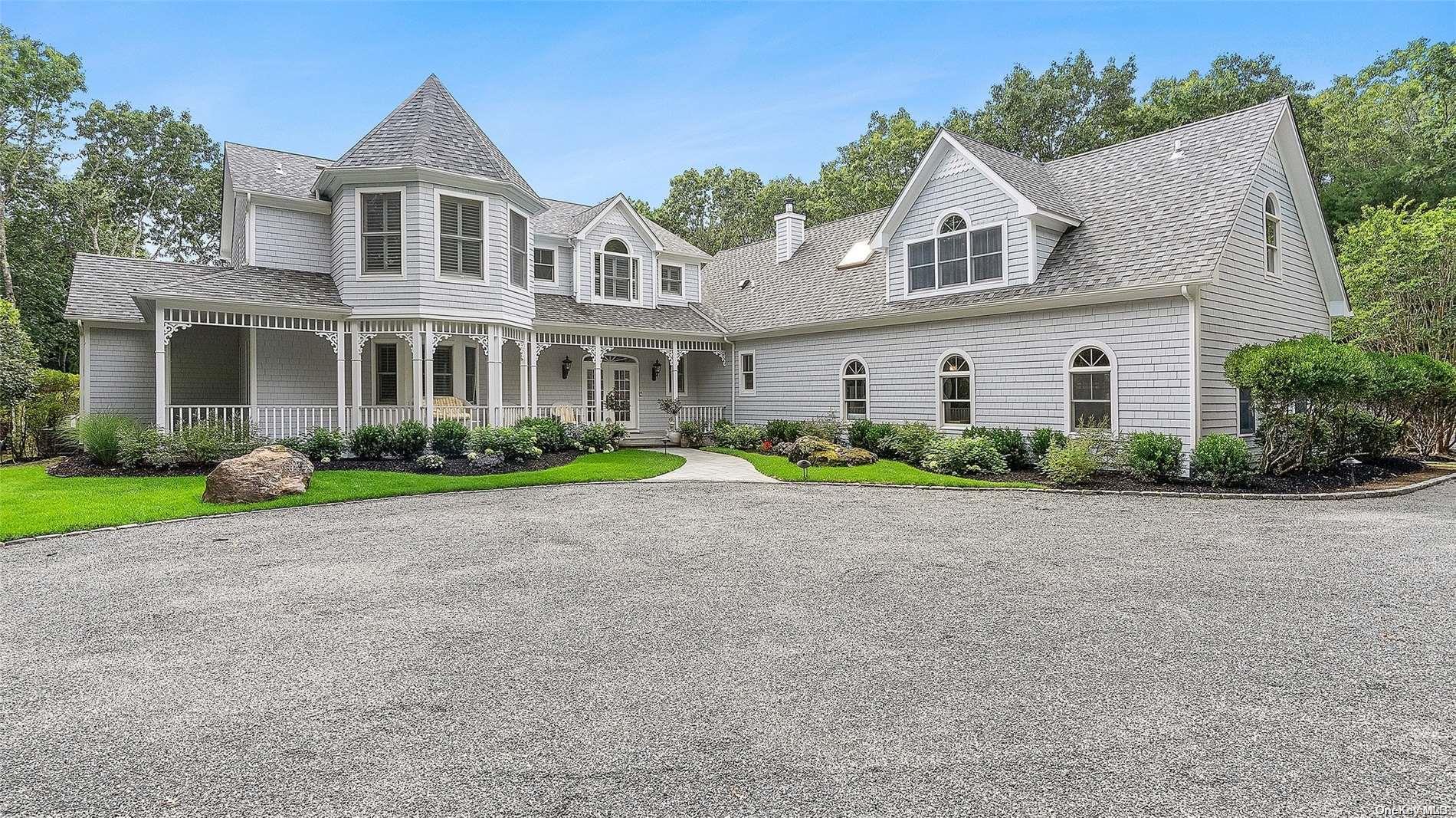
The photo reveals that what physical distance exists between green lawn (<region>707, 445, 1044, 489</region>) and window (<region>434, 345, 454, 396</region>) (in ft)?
24.2

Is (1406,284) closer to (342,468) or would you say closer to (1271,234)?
(1271,234)

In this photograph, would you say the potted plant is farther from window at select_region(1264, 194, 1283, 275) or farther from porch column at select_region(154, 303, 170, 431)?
window at select_region(1264, 194, 1283, 275)

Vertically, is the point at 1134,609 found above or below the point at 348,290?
below

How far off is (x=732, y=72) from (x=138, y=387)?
1634 cm

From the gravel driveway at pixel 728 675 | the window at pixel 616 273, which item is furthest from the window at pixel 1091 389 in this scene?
the window at pixel 616 273

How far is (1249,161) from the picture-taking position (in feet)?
42.6

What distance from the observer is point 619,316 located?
63.6ft

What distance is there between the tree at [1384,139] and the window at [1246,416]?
14740 mm

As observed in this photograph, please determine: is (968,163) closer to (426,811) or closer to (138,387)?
(426,811)

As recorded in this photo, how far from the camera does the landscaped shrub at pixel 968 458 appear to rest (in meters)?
13.4

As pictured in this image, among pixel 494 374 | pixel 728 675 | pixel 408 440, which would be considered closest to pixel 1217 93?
pixel 494 374

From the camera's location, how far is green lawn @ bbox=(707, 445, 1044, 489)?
12320 millimetres

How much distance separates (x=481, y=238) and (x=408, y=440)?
460 cm

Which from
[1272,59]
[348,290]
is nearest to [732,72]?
[348,290]
